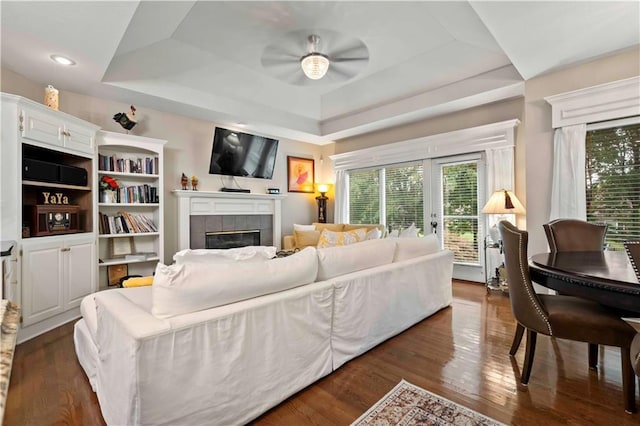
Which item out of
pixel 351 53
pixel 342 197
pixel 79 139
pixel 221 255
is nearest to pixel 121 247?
pixel 79 139

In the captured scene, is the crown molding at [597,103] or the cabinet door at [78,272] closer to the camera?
the crown molding at [597,103]

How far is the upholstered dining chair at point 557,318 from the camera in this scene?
1.64m

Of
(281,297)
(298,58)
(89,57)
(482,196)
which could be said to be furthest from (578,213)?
(89,57)

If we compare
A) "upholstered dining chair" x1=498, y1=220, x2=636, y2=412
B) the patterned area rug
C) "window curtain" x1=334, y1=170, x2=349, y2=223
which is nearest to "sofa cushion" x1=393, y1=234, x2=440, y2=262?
"upholstered dining chair" x1=498, y1=220, x2=636, y2=412

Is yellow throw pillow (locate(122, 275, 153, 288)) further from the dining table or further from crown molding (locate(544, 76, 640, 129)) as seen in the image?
crown molding (locate(544, 76, 640, 129))

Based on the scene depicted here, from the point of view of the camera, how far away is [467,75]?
4.01 metres

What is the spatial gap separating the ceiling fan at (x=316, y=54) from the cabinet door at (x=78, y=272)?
9.75 feet

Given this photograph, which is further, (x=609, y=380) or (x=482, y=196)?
(x=482, y=196)

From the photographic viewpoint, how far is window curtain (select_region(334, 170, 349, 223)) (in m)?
6.25

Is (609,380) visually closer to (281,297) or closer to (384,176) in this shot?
(281,297)

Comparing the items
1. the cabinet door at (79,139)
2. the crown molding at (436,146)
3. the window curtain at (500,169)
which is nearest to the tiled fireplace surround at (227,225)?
the cabinet door at (79,139)

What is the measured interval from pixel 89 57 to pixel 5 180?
1.33m

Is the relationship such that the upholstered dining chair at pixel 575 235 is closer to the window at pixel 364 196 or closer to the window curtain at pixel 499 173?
the window curtain at pixel 499 173

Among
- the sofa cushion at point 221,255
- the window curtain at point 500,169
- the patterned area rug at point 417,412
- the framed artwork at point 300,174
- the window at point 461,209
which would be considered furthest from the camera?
the framed artwork at point 300,174
